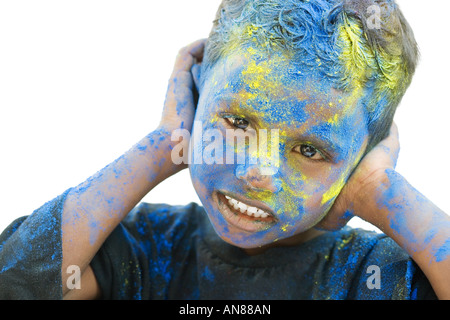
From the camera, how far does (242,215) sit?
1.18m

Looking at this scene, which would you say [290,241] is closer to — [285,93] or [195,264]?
[195,264]

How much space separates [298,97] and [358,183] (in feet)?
0.85

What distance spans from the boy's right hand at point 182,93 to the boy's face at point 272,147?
129mm

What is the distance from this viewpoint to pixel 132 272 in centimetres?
137

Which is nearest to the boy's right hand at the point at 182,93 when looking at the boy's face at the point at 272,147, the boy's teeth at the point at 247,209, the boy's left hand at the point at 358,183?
the boy's face at the point at 272,147

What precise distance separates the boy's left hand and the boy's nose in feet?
0.65

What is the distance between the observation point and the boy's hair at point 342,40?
1.09m

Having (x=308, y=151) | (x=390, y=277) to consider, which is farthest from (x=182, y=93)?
(x=390, y=277)

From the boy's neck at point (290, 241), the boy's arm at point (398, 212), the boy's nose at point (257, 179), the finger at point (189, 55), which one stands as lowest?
the boy's neck at point (290, 241)

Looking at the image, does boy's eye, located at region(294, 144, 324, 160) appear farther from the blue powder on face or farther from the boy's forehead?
the blue powder on face

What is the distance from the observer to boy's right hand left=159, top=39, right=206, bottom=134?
134 centimetres

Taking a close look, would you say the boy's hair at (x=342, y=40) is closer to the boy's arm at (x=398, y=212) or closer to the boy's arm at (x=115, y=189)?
the boy's arm at (x=398, y=212)

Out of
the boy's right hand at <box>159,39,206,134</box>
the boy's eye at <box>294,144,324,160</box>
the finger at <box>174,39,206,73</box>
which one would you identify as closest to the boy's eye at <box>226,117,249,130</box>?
the boy's eye at <box>294,144,324,160</box>
